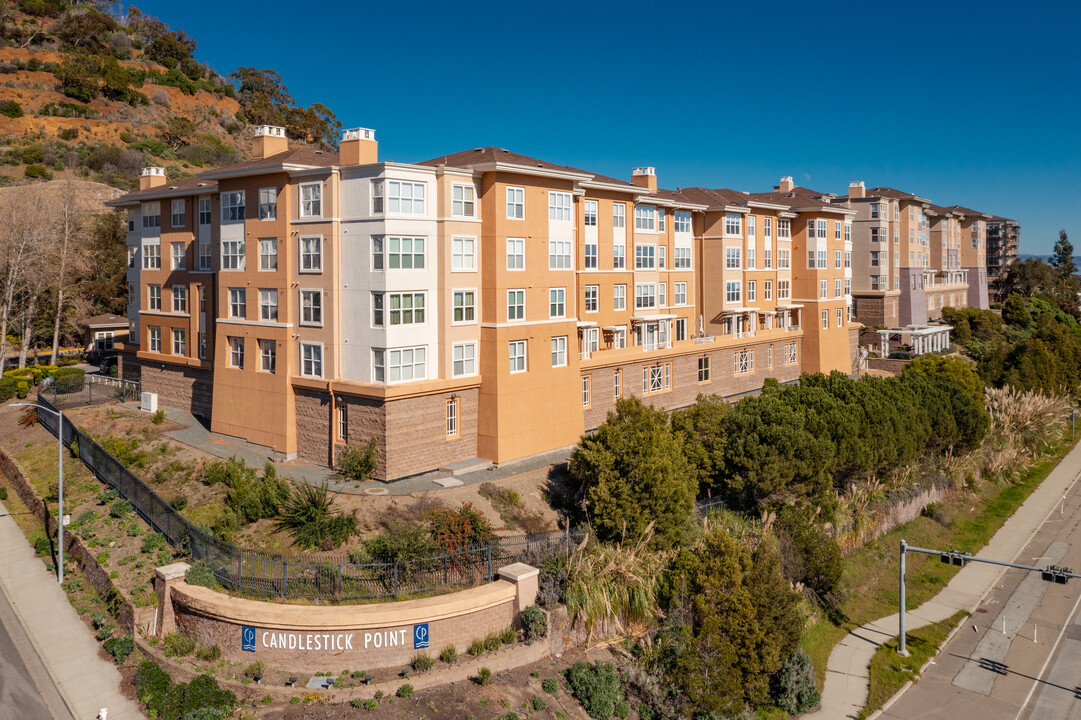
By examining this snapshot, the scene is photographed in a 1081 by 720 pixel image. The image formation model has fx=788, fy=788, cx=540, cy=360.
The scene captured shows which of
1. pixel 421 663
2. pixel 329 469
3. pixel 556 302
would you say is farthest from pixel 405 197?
pixel 421 663

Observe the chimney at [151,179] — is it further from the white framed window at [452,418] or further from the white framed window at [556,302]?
the white framed window at [556,302]

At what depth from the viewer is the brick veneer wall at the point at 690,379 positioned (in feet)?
152

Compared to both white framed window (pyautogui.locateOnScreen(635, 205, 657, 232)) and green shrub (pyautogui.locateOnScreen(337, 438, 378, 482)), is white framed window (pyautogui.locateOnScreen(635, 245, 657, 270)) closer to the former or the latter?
white framed window (pyautogui.locateOnScreen(635, 205, 657, 232))

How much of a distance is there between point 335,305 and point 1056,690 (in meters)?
33.2

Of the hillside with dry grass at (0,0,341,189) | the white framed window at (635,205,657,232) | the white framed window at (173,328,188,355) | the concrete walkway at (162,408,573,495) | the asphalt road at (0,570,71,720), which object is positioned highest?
the hillside with dry grass at (0,0,341,189)

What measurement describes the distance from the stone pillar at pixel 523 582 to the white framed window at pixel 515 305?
587 inches

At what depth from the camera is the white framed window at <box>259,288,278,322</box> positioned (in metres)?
39.2

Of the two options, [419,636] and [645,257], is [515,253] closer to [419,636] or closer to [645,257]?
[645,257]

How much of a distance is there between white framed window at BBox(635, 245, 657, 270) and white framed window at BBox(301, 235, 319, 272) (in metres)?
21.3

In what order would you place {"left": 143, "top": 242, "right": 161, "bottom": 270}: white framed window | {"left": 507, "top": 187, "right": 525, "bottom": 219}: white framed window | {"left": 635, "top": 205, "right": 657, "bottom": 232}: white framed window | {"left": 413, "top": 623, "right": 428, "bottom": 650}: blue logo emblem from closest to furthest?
{"left": 413, "top": 623, "right": 428, "bottom": 650}: blue logo emblem
{"left": 507, "top": 187, "right": 525, "bottom": 219}: white framed window
{"left": 143, "top": 242, "right": 161, "bottom": 270}: white framed window
{"left": 635, "top": 205, "right": 657, "bottom": 232}: white framed window

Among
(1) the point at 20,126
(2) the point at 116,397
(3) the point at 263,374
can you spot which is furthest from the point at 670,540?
(1) the point at 20,126

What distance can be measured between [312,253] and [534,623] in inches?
826

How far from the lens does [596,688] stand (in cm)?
2530

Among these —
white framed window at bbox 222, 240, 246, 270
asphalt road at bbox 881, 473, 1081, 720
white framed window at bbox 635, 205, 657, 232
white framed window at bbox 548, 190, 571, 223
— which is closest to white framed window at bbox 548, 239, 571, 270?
white framed window at bbox 548, 190, 571, 223
